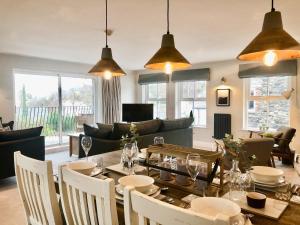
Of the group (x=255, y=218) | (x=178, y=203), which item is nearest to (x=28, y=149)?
(x=178, y=203)

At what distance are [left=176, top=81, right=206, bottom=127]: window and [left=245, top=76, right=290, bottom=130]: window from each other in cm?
125

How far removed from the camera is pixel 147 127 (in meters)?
4.13

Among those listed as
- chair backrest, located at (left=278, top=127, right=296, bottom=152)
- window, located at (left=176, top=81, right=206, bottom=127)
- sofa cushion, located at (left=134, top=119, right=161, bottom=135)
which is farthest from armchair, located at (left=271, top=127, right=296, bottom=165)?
window, located at (left=176, top=81, right=206, bottom=127)

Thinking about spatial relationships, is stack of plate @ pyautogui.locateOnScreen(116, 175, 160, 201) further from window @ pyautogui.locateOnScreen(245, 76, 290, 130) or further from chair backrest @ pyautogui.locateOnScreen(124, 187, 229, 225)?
window @ pyautogui.locateOnScreen(245, 76, 290, 130)

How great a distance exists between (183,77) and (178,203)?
5984mm

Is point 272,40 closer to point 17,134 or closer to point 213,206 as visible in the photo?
point 213,206

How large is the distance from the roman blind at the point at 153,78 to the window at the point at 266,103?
247 centimetres

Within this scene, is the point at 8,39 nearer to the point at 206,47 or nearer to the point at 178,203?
the point at 206,47

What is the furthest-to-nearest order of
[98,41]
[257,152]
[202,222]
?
[98,41] < [257,152] < [202,222]

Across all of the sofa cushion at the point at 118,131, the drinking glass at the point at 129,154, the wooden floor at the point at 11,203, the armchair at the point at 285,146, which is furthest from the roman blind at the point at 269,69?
the drinking glass at the point at 129,154

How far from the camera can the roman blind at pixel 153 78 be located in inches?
294

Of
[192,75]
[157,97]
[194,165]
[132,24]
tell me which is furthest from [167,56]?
[157,97]

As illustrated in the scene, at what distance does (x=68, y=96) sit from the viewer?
691cm

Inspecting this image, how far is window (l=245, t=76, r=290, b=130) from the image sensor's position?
5.59m
